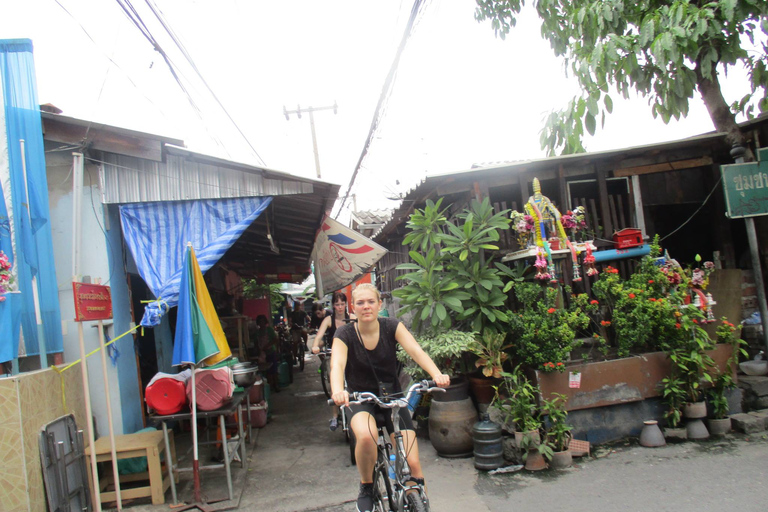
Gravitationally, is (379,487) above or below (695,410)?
above

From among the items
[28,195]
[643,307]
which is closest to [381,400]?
[643,307]

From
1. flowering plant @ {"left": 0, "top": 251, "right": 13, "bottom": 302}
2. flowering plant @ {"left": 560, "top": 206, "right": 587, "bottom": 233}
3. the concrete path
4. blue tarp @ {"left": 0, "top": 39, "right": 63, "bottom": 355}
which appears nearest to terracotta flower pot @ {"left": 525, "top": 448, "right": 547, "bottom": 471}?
the concrete path

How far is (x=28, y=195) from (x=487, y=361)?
16.8 feet

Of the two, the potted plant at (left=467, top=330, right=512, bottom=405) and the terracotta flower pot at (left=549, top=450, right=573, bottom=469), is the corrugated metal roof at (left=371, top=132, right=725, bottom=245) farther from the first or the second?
the terracotta flower pot at (left=549, top=450, right=573, bottom=469)

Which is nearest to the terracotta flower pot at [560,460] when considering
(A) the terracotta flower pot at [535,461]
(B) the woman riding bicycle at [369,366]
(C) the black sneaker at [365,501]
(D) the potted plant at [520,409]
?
(A) the terracotta flower pot at [535,461]

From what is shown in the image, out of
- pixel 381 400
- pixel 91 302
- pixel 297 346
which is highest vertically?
pixel 91 302

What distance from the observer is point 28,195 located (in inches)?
200

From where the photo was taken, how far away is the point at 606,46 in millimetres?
5949

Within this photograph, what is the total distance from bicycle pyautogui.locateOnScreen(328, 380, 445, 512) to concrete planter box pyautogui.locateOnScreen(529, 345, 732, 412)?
2744mm

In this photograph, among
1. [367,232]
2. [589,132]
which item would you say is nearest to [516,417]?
[589,132]

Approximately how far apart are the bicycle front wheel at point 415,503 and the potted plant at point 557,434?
109 inches

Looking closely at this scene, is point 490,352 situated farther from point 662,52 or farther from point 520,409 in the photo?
point 662,52

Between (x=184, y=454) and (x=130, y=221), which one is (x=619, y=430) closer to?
(x=184, y=454)

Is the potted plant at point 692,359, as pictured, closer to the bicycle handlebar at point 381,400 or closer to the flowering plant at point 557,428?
the flowering plant at point 557,428
